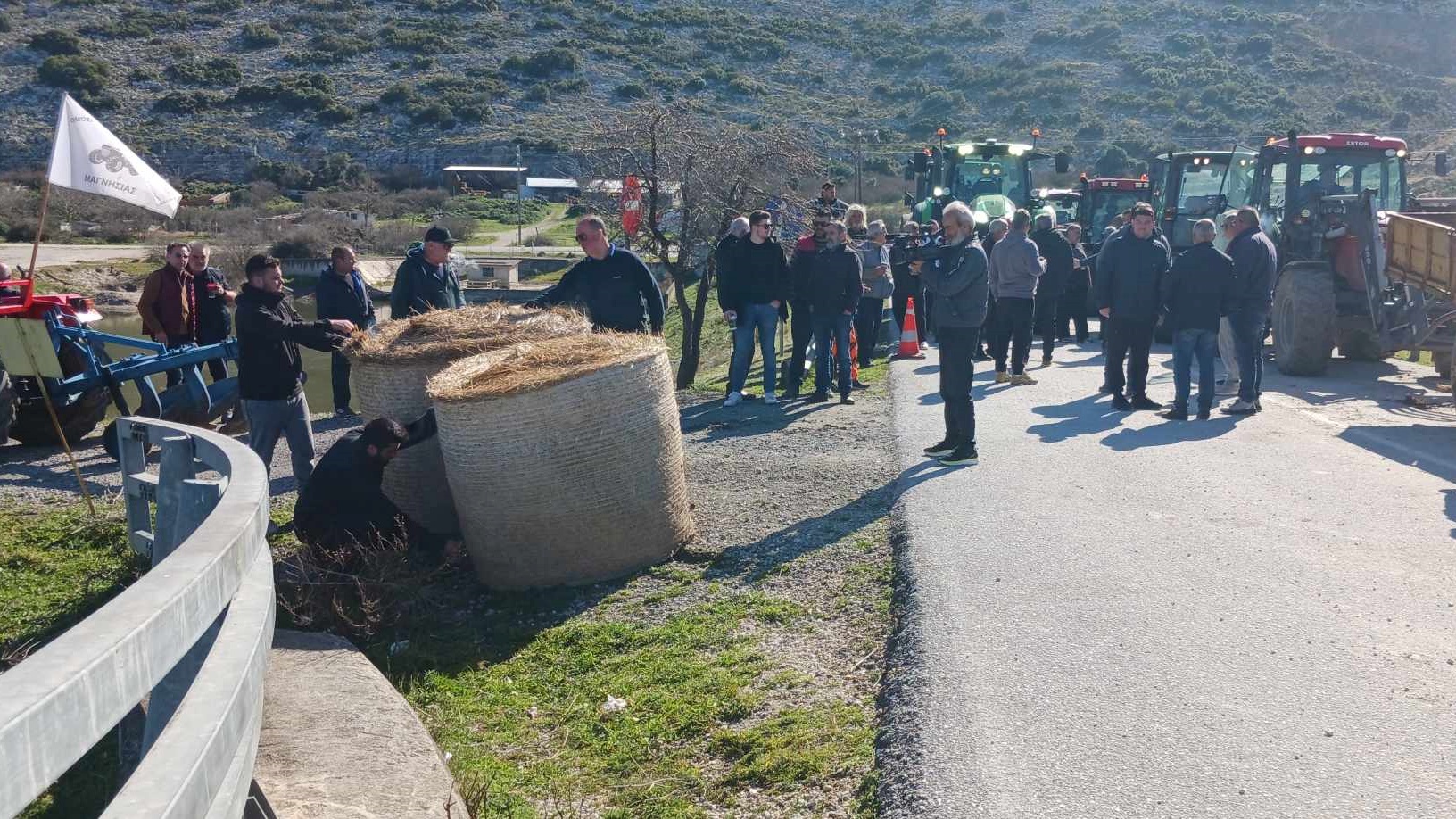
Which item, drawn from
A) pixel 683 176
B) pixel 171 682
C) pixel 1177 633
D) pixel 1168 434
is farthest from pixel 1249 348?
pixel 171 682

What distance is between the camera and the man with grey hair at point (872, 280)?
14.0 metres

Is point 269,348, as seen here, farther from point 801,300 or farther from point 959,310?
point 801,300

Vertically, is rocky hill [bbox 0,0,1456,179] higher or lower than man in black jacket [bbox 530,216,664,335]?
higher

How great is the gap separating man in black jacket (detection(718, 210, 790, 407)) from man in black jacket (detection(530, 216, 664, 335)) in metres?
2.62

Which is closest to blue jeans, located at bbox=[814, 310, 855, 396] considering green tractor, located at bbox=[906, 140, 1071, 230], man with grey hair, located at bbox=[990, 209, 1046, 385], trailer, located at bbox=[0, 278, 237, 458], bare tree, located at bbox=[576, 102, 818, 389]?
man with grey hair, located at bbox=[990, 209, 1046, 385]

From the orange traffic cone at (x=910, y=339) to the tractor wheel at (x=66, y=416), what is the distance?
946cm

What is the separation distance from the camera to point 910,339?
1609 cm

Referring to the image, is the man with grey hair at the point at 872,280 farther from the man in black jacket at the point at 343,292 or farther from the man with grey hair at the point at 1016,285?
the man in black jacket at the point at 343,292

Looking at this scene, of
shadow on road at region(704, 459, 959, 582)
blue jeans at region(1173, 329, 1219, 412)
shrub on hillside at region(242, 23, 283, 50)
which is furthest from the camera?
shrub on hillside at region(242, 23, 283, 50)

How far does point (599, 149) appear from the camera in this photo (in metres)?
17.5

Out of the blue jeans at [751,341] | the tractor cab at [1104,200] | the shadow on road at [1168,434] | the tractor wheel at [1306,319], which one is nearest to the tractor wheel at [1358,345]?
the tractor wheel at [1306,319]

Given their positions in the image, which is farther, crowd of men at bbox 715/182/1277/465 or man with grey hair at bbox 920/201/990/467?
crowd of men at bbox 715/182/1277/465

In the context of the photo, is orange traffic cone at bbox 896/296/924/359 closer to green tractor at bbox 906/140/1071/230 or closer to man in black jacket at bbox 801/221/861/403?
man in black jacket at bbox 801/221/861/403

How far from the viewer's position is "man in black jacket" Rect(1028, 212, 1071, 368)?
51.1 feet
